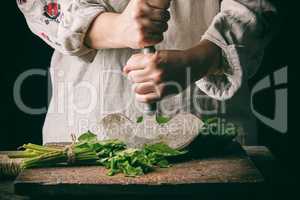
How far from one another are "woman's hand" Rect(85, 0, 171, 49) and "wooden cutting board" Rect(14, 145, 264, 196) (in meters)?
0.36

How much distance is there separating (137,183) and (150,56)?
0.37 metres

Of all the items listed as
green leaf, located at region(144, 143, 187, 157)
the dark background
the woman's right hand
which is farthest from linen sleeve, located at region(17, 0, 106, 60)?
the dark background

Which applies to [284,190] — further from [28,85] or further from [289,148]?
[28,85]

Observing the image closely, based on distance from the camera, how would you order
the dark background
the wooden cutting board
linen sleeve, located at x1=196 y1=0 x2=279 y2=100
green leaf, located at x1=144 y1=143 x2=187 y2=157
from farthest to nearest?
the dark background < linen sleeve, located at x1=196 y1=0 x2=279 y2=100 < green leaf, located at x1=144 y1=143 x2=187 y2=157 < the wooden cutting board

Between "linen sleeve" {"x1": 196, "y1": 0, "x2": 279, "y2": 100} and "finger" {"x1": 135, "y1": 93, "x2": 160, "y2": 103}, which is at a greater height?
"linen sleeve" {"x1": 196, "y1": 0, "x2": 279, "y2": 100}

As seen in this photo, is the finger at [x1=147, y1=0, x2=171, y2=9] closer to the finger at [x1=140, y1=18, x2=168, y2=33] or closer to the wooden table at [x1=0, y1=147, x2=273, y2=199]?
the finger at [x1=140, y1=18, x2=168, y2=33]

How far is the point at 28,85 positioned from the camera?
2857 millimetres

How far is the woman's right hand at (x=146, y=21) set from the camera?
1762 millimetres

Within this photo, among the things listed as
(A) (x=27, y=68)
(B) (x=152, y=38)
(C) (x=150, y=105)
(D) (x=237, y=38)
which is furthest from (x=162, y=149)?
(A) (x=27, y=68)

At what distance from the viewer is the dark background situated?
2.78 meters

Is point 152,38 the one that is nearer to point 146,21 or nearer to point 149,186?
point 146,21

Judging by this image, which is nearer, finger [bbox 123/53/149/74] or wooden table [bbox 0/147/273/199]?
wooden table [bbox 0/147/273/199]

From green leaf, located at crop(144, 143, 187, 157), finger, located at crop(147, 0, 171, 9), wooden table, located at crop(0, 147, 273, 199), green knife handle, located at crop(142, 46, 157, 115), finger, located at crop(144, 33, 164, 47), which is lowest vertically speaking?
wooden table, located at crop(0, 147, 273, 199)

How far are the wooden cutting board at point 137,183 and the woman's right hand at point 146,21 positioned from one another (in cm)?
35
